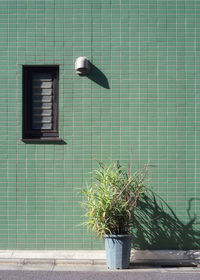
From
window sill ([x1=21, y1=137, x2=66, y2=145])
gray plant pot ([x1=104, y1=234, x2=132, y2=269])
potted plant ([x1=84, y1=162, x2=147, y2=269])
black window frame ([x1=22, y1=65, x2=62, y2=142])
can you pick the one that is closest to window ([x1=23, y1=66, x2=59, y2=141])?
black window frame ([x1=22, y1=65, x2=62, y2=142])

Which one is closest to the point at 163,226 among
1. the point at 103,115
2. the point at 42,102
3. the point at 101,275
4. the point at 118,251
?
the point at 118,251

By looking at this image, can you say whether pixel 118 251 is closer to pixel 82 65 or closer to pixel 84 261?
pixel 84 261

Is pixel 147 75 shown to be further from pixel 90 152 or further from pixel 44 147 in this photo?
pixel 44 147

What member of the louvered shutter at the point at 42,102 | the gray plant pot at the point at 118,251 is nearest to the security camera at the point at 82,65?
the louvered shutter at the point at 42,102

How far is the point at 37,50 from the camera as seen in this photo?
6555 mm

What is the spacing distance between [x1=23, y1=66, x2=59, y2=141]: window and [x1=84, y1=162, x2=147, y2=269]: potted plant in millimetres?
1403

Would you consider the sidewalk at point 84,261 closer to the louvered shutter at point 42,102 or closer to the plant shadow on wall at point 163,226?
the plant shadow on wall at point 163,226

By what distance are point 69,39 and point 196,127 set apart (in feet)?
9.40

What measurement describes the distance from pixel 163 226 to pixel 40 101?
10.8ft

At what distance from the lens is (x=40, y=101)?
6.70 meters

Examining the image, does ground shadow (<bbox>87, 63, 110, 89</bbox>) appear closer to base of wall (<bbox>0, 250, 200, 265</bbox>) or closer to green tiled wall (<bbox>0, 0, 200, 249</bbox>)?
green tiled wall (<bbox>0, 0, 200, 249</bbox>)

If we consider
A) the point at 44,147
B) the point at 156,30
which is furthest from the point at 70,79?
the point at 156,30

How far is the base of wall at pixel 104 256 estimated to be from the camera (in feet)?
20.4

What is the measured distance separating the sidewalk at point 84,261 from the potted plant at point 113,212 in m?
0.39
